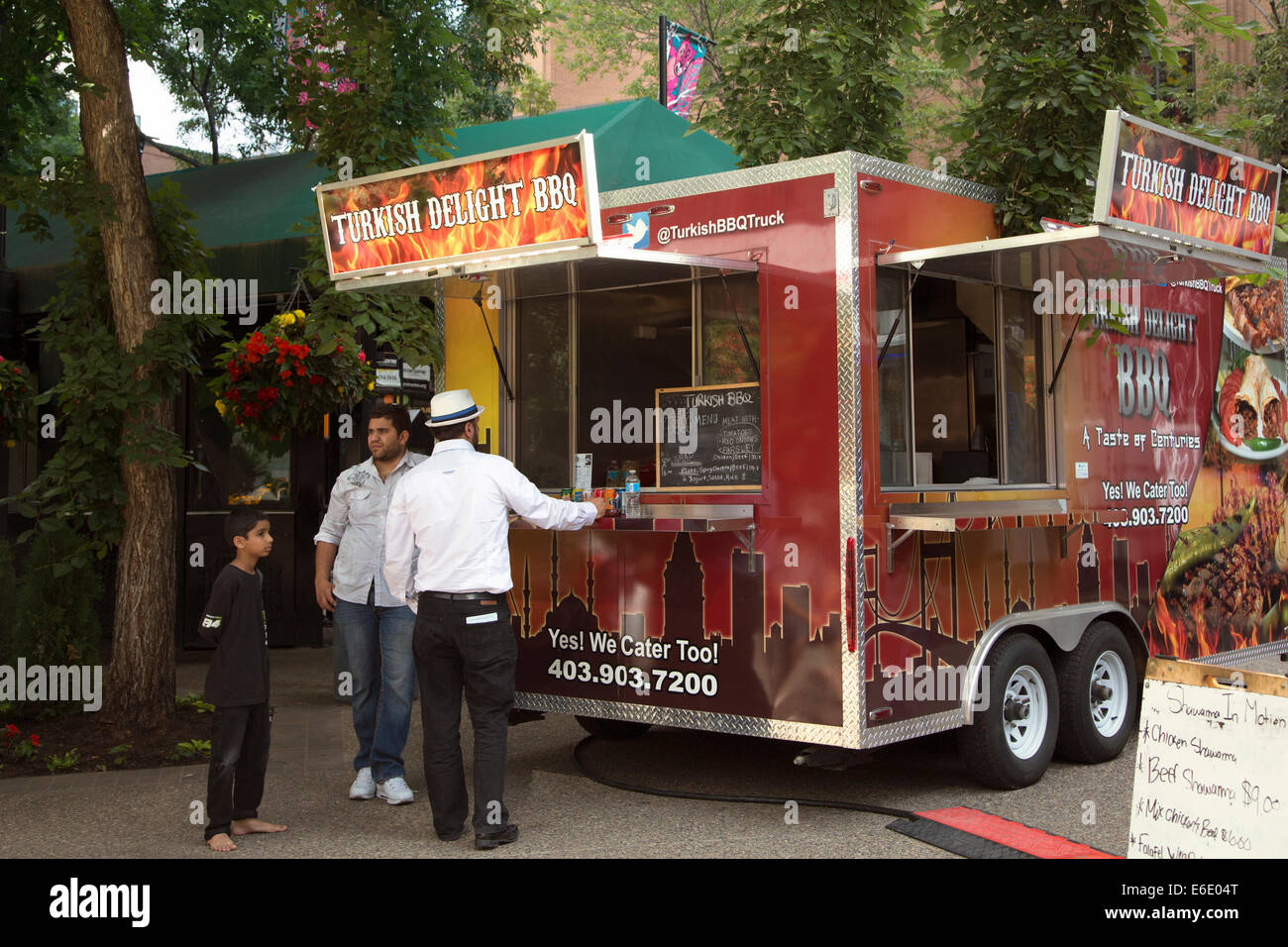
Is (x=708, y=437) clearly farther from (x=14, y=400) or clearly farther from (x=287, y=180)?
(x=287, y=180)

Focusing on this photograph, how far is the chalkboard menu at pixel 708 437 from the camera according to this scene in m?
6.45

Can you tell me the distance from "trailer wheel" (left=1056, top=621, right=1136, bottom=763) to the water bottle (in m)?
2.54

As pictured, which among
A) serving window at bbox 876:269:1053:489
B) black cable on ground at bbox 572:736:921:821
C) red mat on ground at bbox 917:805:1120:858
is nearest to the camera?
red mat on ground at bbox 917:805:1120:858

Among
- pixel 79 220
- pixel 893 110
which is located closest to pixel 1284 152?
pixel 893 110

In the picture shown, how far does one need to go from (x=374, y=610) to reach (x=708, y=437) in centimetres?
196

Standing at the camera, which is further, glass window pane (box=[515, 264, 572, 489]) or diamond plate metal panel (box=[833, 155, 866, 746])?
glass window pane (box=[515, 264, 572, 489])

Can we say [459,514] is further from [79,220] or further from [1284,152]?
[1284,152]

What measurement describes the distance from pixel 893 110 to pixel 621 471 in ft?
15.0

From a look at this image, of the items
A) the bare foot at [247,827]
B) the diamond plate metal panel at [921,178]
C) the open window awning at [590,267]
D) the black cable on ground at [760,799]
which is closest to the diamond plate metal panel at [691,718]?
the black cable on ground at [760,799]

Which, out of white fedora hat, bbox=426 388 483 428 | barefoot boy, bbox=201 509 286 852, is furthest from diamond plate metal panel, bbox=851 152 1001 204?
barefoot boy, bbox=201 509 286 852

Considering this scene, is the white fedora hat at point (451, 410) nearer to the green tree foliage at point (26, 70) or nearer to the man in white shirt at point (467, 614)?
the man in white shirt at point (467, 614)

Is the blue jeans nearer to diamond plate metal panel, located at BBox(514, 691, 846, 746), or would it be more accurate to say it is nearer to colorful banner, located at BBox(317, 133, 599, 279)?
diamond plate metal panel, located at BBox(514, 691, 846, 746)

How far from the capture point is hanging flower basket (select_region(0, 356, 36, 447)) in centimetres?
941

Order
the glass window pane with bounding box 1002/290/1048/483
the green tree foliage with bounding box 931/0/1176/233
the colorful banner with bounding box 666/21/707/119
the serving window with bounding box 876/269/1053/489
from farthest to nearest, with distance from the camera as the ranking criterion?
the colorful banner with bounding box 666/21/707/119 < the green tree foliage with bounding box 931/0/1176/233 < the glass window pane with bounding box 1002/290/1048/483 < the serving window with bounding box 876/269/1053/489
